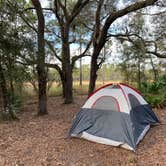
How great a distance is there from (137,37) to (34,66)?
5567 millimetres

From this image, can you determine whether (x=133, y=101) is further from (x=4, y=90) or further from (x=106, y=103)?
(x=4, y=90)

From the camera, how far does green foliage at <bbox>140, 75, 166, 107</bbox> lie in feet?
23.9

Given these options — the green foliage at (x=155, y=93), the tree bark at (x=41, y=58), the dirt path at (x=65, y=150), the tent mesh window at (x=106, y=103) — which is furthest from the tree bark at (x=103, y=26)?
the dirt path at (x=65, y=150)

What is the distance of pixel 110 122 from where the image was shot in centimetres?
432

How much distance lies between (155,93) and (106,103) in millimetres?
4523

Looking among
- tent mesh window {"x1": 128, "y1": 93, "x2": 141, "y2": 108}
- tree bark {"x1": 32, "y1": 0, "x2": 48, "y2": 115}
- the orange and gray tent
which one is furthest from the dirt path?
tree bark {"x1": 32, "y1": 0, "x2": 48, "y2": 115}

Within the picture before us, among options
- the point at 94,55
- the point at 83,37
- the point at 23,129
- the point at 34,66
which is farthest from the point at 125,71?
the point at 23,129

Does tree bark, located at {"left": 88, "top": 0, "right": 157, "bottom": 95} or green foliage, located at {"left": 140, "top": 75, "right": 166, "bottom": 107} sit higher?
tree bark, located at {"left": 88, "top": 0, "right": 157, "bottom": 95}

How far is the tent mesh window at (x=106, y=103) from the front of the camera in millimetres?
4441

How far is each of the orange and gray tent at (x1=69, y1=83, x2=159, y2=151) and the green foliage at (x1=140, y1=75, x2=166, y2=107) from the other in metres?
2.51

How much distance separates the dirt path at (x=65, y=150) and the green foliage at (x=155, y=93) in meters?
2.15

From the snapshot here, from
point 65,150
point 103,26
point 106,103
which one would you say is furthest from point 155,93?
point 65,150

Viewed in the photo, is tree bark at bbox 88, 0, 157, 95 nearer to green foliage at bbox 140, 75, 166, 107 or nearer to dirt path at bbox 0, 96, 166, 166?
green foliage at bbox 140, 75, 166, 107

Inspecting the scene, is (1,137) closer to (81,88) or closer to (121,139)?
(121,139)
